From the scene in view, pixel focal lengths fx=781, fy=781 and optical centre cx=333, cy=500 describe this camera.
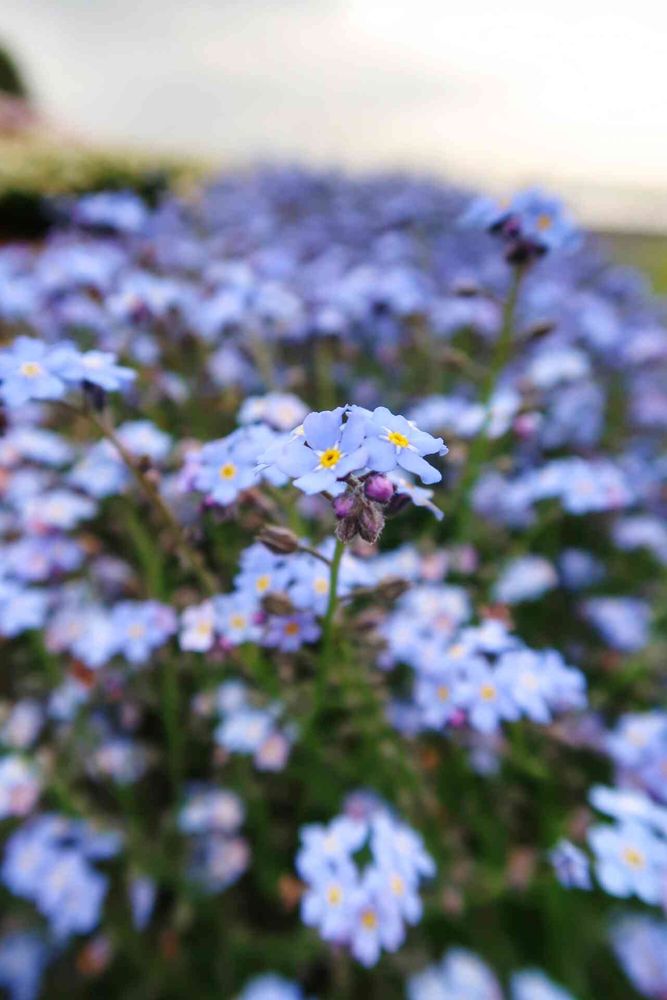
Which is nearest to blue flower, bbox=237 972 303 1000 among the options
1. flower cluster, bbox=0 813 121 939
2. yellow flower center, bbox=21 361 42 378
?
flower cluster, bbox=0 813 121 939

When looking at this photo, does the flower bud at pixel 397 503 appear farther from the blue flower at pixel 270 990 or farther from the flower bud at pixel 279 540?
the blue flower at pixel 270 990

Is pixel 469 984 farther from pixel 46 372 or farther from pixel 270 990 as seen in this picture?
pixel 46 372

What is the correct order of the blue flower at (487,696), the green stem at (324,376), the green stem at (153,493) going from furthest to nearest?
the green stem at (324,376) < the blue flower at (487,696) < the green stem at (153,493)

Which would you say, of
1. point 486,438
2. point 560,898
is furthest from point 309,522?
point 560,898

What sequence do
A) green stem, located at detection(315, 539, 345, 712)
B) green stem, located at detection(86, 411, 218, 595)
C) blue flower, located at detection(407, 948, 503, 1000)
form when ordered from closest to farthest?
1. green stem, located at detection(315, 539, 345, 712)
2. green stem, located at detection(86, 411, 218, 595)
3. blue flower, located at detection(407, 948, 503, 1000)

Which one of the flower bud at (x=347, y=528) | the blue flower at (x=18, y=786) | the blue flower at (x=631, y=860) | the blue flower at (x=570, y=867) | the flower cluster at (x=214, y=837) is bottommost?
the flower cluster at (x=214, y=837)

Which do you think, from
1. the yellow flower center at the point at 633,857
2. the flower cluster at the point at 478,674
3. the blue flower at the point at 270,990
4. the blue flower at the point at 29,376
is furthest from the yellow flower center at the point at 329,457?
the blue flower at the point at 270,990

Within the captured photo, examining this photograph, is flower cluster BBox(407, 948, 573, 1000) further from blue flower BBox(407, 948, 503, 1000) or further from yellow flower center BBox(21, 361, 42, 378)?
yellow flower center BBox(21, 361, 42, 378)
